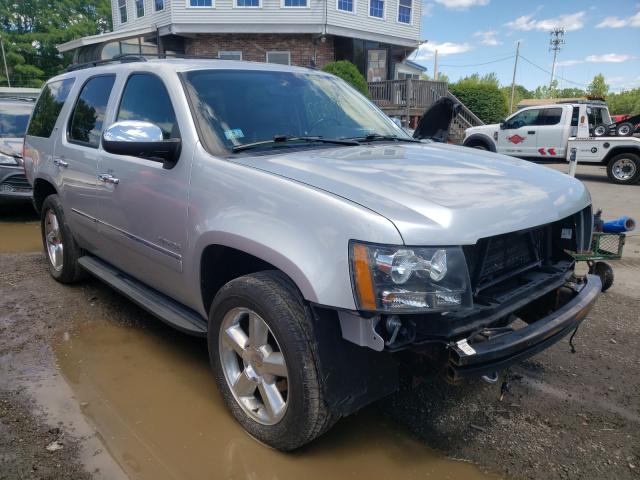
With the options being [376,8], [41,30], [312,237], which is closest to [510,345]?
[312,237]

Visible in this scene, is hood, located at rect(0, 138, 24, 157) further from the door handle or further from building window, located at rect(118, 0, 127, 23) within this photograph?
building window, located at rect(118, 0, 127, 23)

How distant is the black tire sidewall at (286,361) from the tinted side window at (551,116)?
1430 centimetres

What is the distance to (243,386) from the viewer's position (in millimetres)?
2641

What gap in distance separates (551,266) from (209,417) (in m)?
2.06

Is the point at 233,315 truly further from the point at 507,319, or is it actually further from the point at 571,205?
the point at 571,205

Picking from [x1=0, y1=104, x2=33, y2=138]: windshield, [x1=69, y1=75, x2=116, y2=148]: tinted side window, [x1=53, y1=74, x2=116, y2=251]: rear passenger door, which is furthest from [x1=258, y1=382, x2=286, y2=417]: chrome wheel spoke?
[x1=0, y1=104, x2=33, y2=138]: windshield

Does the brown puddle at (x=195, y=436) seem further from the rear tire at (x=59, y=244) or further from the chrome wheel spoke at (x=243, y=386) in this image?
the rear tire at (x=59, y=244)

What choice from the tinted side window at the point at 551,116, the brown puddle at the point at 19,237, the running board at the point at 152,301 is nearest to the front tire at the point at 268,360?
the running board at the point at 152,301

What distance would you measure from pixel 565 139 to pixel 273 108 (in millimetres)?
13229

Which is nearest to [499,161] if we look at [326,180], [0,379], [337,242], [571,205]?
[571,205]

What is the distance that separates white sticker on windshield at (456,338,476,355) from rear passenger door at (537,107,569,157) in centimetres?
1386

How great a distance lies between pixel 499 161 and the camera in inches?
121

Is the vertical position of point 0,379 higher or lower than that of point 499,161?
lower

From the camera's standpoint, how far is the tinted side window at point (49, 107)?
15.0ft
